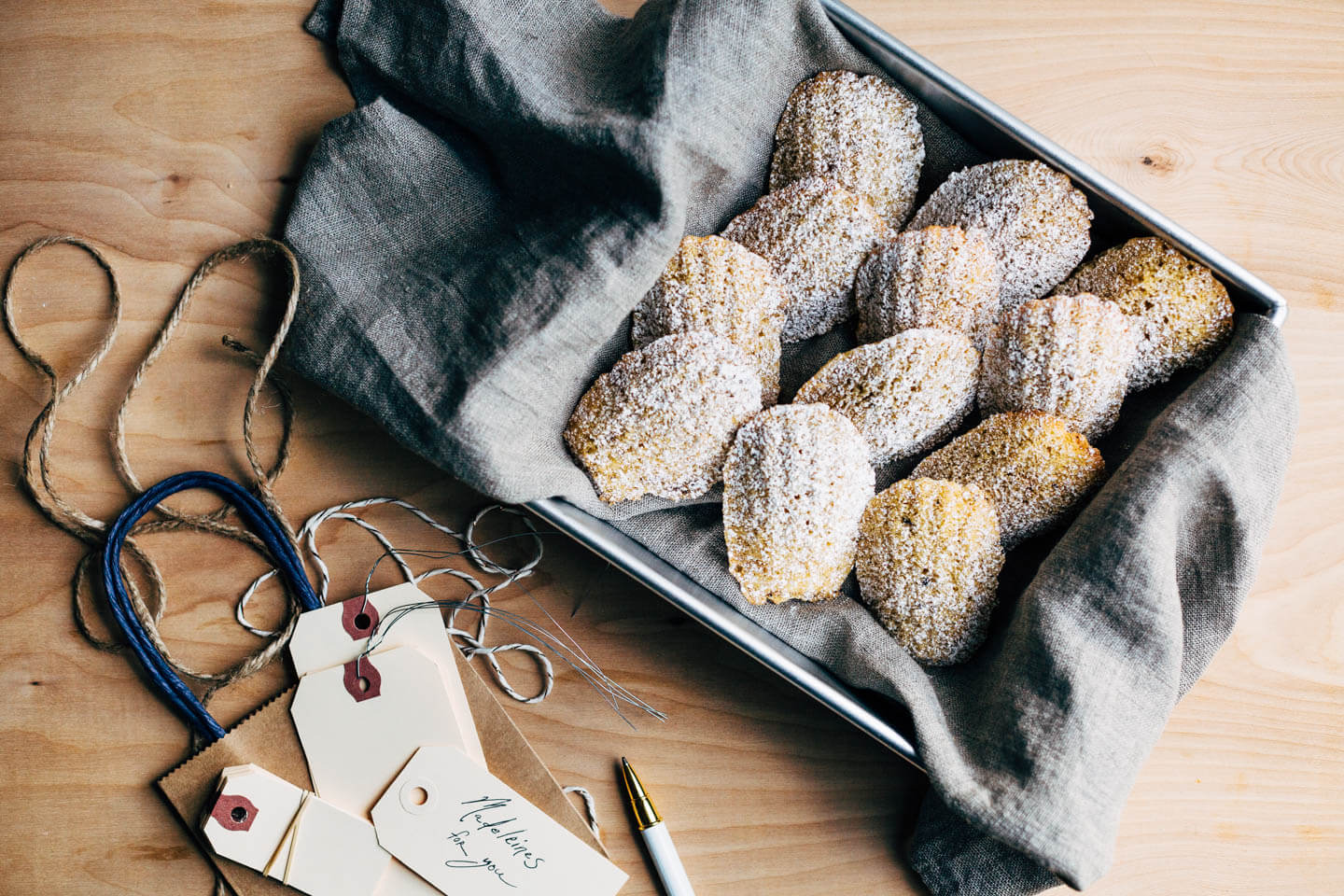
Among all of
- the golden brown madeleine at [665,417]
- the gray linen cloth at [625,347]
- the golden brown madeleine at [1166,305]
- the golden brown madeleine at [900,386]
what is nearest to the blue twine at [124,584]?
the gray linen cloth at [625,347]

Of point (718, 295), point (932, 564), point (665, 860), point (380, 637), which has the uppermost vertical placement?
point (718, 295)

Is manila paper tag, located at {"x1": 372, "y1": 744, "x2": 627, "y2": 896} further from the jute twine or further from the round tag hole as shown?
the jute twine

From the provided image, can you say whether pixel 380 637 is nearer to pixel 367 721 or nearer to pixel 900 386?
pixel 367 721

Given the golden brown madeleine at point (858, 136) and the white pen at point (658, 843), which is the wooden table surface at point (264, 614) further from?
the golden brown madeleine at point (858, 136)

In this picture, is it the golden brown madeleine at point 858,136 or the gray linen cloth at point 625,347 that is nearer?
the gray linen cloth at point 625,347

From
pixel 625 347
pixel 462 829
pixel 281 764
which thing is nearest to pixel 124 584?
pixel 281 764
